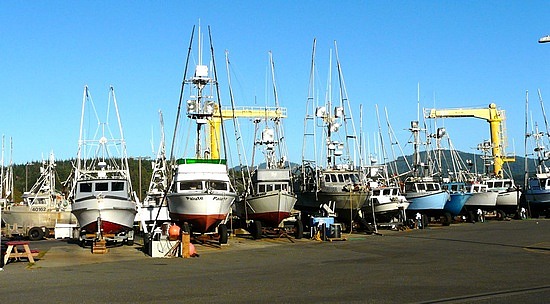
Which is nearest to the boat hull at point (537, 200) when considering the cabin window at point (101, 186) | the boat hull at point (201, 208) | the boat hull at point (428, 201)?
the boat hull at point (428, 201)

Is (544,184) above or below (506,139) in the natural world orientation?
below

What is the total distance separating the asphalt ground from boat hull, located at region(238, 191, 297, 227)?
191 inches

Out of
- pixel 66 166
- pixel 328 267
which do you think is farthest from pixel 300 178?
pixel 66 166

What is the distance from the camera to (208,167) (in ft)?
103

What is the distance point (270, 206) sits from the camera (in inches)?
1351

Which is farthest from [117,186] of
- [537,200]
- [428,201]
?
[537,200]

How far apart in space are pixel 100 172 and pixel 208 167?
556 centimetres

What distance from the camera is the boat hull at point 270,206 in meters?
34.2

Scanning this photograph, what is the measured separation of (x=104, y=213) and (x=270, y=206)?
8.74 m

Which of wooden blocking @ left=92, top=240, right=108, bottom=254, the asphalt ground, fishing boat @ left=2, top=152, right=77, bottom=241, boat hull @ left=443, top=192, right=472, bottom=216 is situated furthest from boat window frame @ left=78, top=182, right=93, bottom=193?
boat hull @ left=443, top=192, right=472, bottom=216

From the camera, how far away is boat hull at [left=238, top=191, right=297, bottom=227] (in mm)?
34156

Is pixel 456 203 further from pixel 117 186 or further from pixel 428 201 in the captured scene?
pixel 117 186

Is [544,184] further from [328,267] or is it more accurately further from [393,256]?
[328,267]

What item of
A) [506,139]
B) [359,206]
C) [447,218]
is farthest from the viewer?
[506,139]
